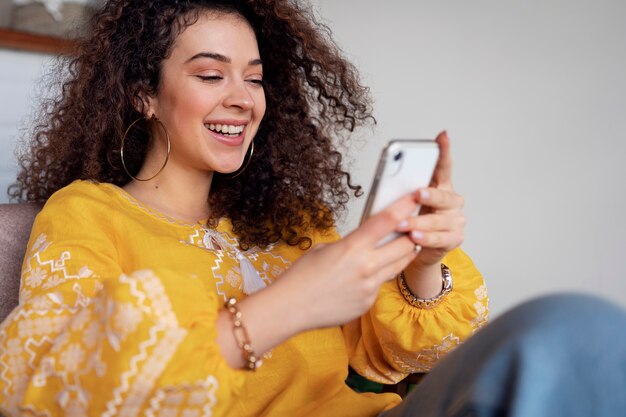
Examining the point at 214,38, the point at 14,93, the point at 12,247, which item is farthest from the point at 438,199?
the point at 14,93

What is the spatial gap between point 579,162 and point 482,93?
39cm

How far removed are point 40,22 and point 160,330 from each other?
148 cm

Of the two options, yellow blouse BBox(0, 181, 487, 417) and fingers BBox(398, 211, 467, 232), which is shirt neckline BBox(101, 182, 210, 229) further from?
fingers BBox(398, 211, 467, 232)

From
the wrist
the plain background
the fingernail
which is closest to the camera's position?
the fingernail

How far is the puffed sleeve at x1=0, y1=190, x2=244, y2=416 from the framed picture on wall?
1.21m

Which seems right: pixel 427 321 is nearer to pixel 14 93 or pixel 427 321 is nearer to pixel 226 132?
pixel 226 132

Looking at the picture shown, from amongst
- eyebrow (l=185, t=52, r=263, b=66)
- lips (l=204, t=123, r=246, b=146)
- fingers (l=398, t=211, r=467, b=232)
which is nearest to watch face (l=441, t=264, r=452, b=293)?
fingers (l=398, t=211, r=467, b=232)

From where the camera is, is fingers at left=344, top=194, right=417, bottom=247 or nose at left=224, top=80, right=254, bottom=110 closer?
fingers at left=344, top=194, right=417, bottom=247

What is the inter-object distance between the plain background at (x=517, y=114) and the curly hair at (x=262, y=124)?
69 centimetres

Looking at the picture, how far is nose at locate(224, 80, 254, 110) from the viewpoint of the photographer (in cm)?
147

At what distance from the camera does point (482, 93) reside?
253 centimetres

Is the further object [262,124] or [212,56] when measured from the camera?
[262,124]

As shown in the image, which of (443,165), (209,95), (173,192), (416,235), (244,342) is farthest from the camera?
(173,192)

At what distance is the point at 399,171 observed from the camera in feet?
3.56
